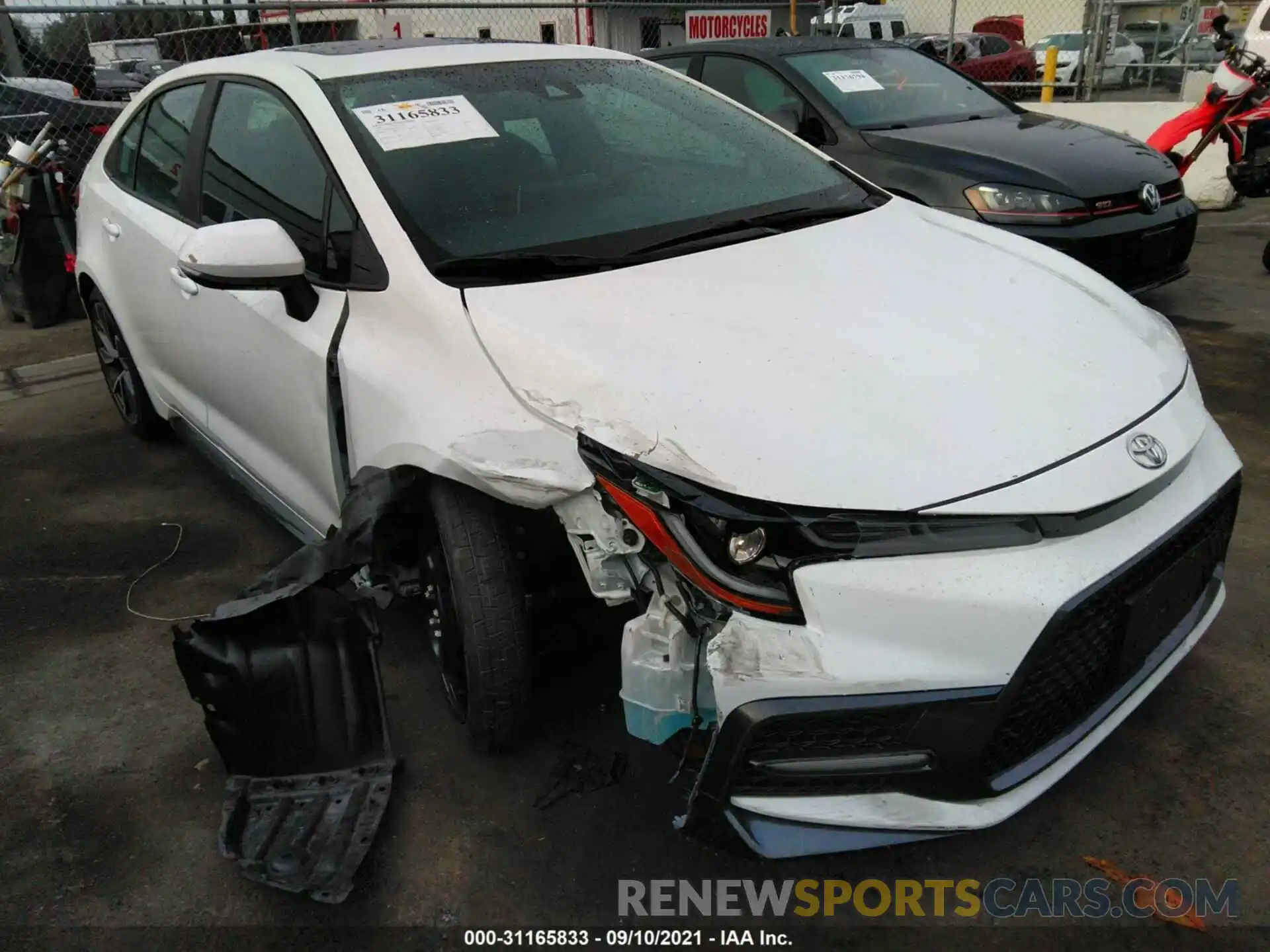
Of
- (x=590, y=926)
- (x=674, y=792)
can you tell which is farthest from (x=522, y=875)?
(x=674, y=792)

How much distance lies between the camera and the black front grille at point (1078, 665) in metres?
1.74

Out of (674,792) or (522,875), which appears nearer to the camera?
(522,875)

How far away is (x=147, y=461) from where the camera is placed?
4.31 meters

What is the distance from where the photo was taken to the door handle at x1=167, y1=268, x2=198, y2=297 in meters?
3.05

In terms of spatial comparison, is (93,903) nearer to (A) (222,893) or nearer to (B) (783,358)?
(A) (222,893)

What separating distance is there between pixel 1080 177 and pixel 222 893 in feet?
15.6

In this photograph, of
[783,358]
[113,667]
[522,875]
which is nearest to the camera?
[783,358]

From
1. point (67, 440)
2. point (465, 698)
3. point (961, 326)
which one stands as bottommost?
point (67, 440)

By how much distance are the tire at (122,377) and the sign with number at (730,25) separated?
882 cm

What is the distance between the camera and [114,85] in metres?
11.7

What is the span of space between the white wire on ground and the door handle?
0.94m

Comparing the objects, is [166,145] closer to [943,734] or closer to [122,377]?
[122,377]

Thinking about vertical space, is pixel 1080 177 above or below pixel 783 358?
below
